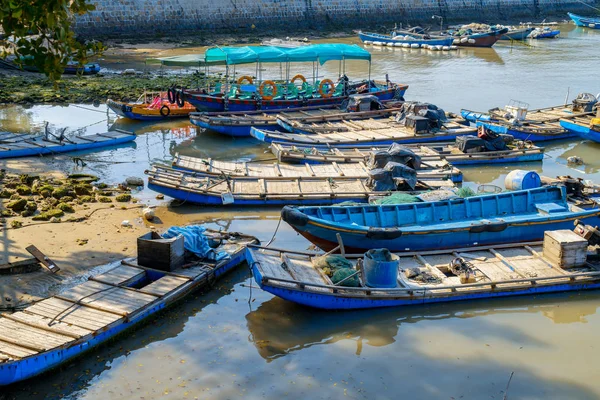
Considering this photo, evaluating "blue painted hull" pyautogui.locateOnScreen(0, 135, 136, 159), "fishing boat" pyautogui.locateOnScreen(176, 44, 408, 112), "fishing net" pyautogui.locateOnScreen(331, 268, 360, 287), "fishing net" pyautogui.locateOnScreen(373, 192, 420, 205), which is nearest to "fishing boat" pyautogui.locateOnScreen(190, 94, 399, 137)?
"fishing boat" pyautogui.locateOnScreen(176, 44, 408, 112)

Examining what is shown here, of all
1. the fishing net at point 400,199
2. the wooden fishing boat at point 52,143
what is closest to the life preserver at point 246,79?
the wooden fishing boat at point 52,143

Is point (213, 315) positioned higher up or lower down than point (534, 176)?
lower down

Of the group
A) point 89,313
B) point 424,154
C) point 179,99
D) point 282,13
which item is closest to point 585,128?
point 424,154

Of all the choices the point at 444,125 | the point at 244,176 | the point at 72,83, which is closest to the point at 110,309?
the point at 244,176

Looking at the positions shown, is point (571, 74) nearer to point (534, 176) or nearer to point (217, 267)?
point (534, 176)

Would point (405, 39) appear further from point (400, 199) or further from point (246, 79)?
point (400, 199)
